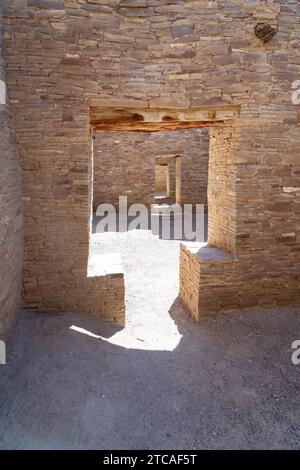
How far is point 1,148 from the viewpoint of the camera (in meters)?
3.54

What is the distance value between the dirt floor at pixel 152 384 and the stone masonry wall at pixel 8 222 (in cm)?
37

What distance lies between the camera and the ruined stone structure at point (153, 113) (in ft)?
13.2

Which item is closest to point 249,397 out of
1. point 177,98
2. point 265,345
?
point 265,345

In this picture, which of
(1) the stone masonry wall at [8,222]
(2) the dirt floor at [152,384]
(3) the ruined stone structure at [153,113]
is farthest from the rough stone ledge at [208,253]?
(1) the stone masonry wall at [8,222]

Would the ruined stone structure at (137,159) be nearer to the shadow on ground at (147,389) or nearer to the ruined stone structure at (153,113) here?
the ruined stone structure at (153,113)

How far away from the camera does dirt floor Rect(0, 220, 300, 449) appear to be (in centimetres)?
271

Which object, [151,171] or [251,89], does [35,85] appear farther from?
[151,171]

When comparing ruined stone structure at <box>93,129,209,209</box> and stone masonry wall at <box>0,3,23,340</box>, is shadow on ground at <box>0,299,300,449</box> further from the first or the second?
ruined stone structure at <box>93,129,209,209</box>

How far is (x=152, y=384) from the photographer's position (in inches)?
137

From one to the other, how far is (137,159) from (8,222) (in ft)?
31.1

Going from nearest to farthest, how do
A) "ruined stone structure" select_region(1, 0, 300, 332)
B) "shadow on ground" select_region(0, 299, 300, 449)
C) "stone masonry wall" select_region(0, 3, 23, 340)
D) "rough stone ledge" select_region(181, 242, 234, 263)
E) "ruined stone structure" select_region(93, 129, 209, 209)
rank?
"shadow on ground" select_region(0, 299, 300, 449), "stone masonry wall" select_region(0, 3, 23, 340), "ruined stone structure" select_region(1, 0, 300, 332), "rough stone ledge" select_region(181, 242, 234, 263), "ruined stone structure" select_region(93, 129, 209, 209)

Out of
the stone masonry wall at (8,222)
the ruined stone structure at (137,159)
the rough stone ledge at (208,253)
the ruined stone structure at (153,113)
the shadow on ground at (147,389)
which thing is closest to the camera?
the shadow on ground at (147,389)

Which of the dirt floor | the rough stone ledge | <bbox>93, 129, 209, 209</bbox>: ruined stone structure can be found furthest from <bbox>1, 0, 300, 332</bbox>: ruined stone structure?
<bbox>93, 129, 209, 209</bbox>: ruined stone structure

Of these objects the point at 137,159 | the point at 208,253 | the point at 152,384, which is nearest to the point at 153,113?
the point at 208,253
